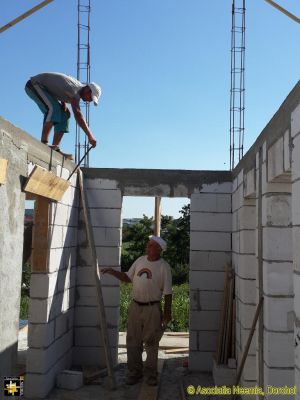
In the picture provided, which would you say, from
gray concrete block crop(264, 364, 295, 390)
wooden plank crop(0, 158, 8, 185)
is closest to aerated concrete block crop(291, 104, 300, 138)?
gray concrete block crop(264, 364, 295, 390)

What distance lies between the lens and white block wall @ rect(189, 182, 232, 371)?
17.4 ft

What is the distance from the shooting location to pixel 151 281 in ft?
15.4

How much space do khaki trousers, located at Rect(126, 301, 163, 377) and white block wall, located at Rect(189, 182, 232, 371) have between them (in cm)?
79

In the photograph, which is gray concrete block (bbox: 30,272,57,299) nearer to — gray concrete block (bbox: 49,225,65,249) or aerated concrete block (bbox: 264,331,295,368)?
gray concrete block (bbox: 49,225,65,249)

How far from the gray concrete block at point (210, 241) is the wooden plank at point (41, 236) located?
198cm

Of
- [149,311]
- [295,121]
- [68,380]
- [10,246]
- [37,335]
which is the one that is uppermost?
[295,121]

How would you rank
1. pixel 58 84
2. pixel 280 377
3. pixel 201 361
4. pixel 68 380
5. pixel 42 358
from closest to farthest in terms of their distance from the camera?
pixel 280 377 → pixel 42 358 → pixel 58 84 → pixel 68 380 → pixel 201 361

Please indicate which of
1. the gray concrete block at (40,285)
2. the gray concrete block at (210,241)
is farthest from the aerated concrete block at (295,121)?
the gray concrete block at (210,241)

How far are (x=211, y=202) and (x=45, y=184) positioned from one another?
2359 mm

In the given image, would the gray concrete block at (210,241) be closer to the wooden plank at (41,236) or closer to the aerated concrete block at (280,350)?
the wooden plank at (41,236)

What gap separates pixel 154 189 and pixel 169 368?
2.25 meters

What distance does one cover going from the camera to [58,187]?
13.9 feet

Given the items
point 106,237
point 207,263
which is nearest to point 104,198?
point 106,237

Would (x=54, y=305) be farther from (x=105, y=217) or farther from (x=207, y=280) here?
(x=207, y=280)
